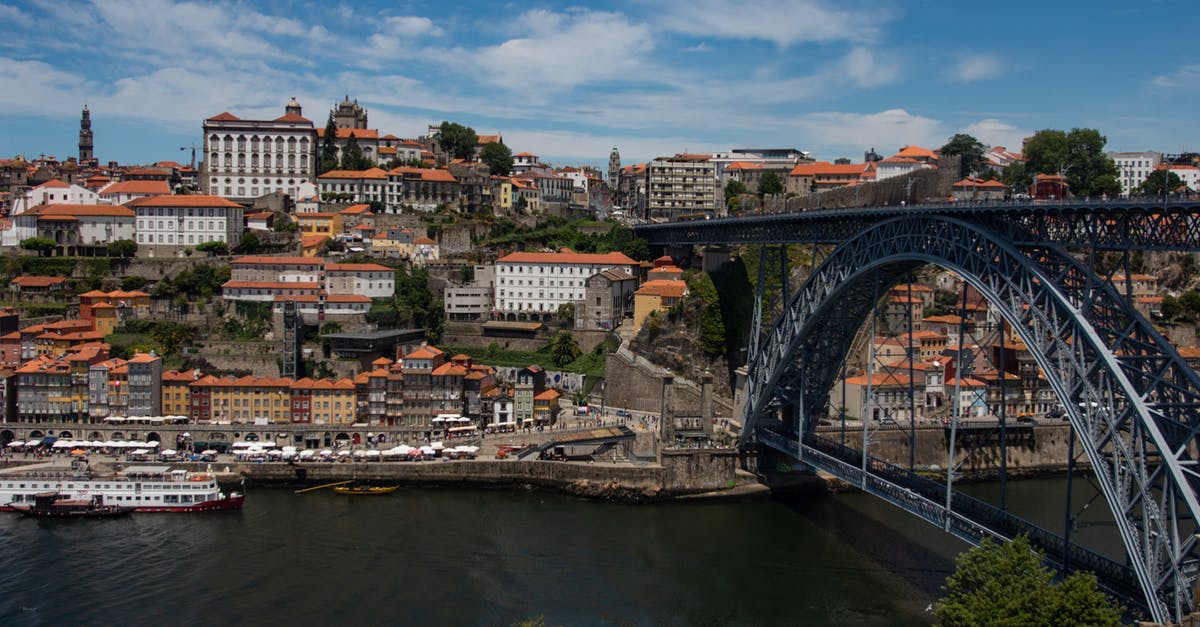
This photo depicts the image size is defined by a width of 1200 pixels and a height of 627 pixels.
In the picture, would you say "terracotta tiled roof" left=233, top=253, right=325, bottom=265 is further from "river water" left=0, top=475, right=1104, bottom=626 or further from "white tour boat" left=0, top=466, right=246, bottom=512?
"river water" left=0, top=475, right=1104, bottom=626

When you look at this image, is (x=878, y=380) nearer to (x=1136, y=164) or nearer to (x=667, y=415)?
(x=667, y=415)

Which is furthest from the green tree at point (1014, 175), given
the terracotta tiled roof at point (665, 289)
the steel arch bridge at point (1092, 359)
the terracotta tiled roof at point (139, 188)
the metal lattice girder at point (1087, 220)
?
the terracotta tiled roof at point (139, 188)

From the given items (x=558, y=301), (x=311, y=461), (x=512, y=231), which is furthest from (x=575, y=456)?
(x=512, y=231)

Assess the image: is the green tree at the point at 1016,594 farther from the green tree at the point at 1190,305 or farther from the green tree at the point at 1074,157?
the green tree at the point at 1074,157

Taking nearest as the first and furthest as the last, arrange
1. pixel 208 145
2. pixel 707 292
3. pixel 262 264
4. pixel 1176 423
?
pixel 1176 423
pixel 707 292
pixel 262 264
pixel 208 145

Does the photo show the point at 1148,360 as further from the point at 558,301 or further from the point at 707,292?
the point at 558,301

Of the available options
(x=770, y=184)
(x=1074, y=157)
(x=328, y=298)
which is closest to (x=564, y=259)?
(x=328, y=298)

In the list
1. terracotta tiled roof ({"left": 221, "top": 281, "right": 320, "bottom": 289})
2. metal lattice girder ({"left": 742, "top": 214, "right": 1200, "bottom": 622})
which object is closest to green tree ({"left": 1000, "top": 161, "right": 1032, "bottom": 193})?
metal lattice girder ({"left": 742, "top": 214, "right": 1200, "bottom": 622})

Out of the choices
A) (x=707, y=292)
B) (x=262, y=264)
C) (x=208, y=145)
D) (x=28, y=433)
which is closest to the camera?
(x=28, y=433)
